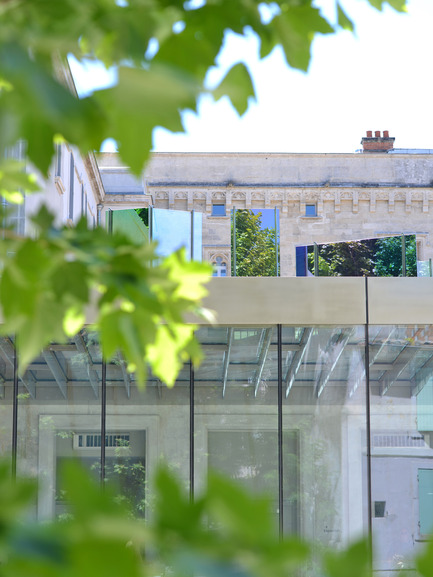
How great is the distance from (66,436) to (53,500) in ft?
3.72

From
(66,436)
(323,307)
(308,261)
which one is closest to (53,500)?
(66,436)

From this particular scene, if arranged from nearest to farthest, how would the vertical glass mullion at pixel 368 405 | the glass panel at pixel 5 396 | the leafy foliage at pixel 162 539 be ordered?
the leafy foliage at pixel 162 539, the vertical glass mullion at pixel 368 405, the glass panel at pixel 5 396

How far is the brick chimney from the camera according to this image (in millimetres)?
48188

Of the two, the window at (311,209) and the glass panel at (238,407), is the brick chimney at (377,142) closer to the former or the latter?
the window at (311,209)

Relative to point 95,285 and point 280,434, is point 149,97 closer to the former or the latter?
point 95,285

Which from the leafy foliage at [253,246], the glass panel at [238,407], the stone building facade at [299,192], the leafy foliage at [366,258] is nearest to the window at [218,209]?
the stone building facade at [299,192]

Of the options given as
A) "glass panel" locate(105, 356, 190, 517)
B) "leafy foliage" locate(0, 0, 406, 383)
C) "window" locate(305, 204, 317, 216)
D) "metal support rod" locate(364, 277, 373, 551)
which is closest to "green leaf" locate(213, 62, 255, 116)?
"leafy foliage" locate(0, 0, 406, 383)

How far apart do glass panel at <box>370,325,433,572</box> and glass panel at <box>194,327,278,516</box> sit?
1.26 meters

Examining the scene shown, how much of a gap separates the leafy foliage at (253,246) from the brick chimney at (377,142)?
112ft

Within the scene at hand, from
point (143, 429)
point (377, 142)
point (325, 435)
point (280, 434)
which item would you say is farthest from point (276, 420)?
point (377, 142)

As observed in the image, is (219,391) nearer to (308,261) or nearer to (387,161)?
(308,261)

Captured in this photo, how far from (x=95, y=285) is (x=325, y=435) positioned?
9871mm

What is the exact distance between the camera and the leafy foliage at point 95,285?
1.31 meters

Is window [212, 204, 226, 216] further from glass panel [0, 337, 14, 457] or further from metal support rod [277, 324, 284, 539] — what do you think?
glass panel [0, 337, 14, 457]
